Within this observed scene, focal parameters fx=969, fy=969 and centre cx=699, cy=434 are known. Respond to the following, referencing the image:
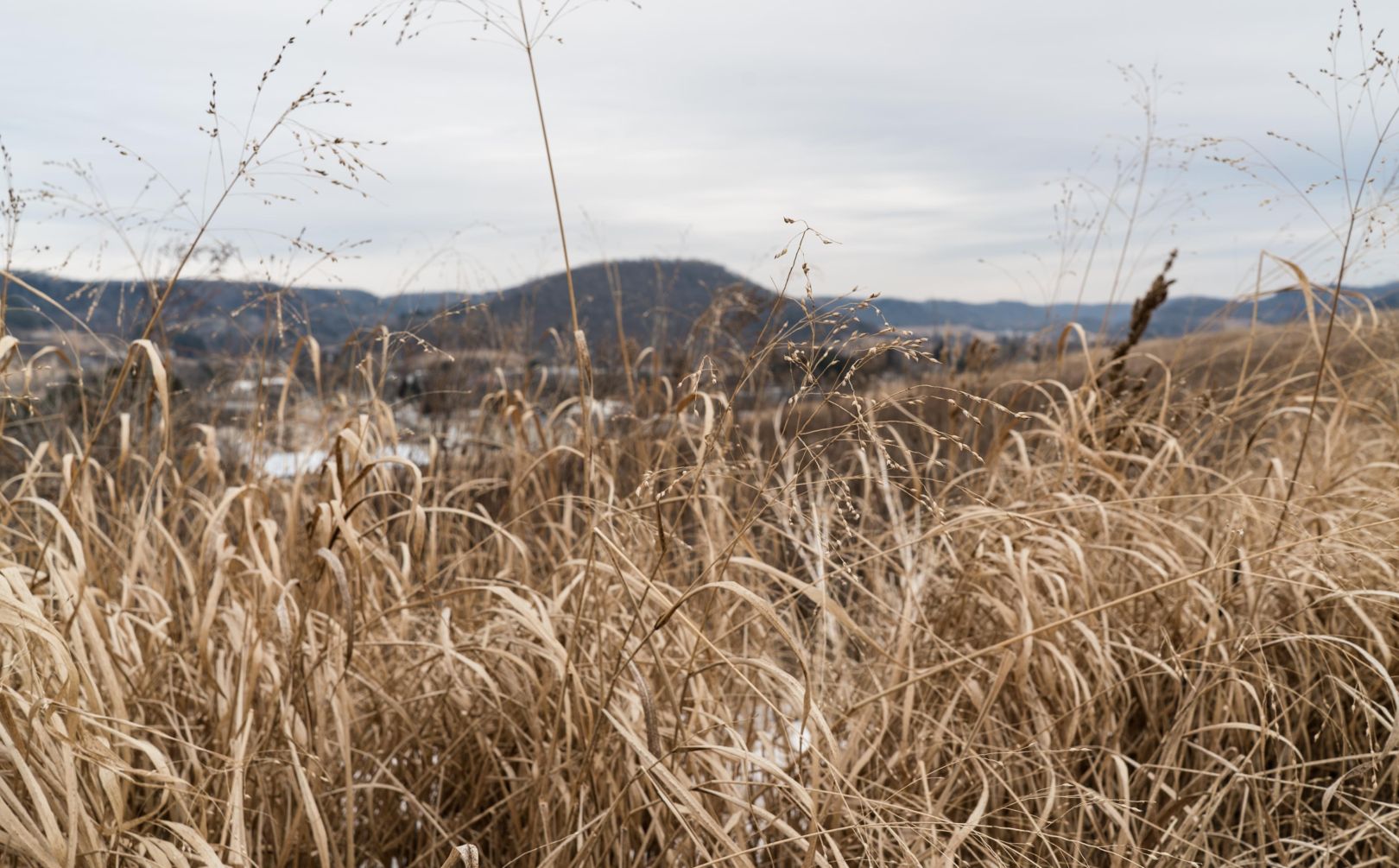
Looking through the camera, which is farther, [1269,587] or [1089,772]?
[1269,587]

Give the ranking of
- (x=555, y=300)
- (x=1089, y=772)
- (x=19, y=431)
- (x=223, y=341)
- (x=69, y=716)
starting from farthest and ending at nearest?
1. (x=555, y=300)
2. (x=19, y=431)
3. (x=223, y=341)
4. (x=1089, y=772)
5. (x=69, y=716)

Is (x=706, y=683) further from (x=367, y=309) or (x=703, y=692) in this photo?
(x=367, y=309)

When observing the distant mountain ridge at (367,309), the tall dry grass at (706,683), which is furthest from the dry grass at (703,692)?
the distant mountain ridge at (367,309)

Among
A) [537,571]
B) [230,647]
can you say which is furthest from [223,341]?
[230,647]

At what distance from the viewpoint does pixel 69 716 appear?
114 cm

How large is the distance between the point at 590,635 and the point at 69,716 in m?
0.73

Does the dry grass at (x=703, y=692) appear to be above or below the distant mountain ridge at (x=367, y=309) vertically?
below

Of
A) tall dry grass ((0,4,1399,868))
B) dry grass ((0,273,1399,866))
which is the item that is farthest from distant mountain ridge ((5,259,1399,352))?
dry grass ((0,273,1399,866))

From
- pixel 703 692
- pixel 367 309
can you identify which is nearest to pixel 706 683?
pixel 703 692

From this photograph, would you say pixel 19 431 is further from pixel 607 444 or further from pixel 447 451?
pixel 607 444

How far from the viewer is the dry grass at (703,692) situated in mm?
1189

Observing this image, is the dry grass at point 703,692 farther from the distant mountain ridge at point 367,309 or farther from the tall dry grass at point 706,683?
the distant mountain ridge at point 367,309

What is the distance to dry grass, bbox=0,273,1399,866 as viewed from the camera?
3.90ft

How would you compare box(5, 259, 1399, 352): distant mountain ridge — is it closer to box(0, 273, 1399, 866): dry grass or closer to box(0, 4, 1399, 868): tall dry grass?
box(0, 4, 1399, 868): tall dry grass
